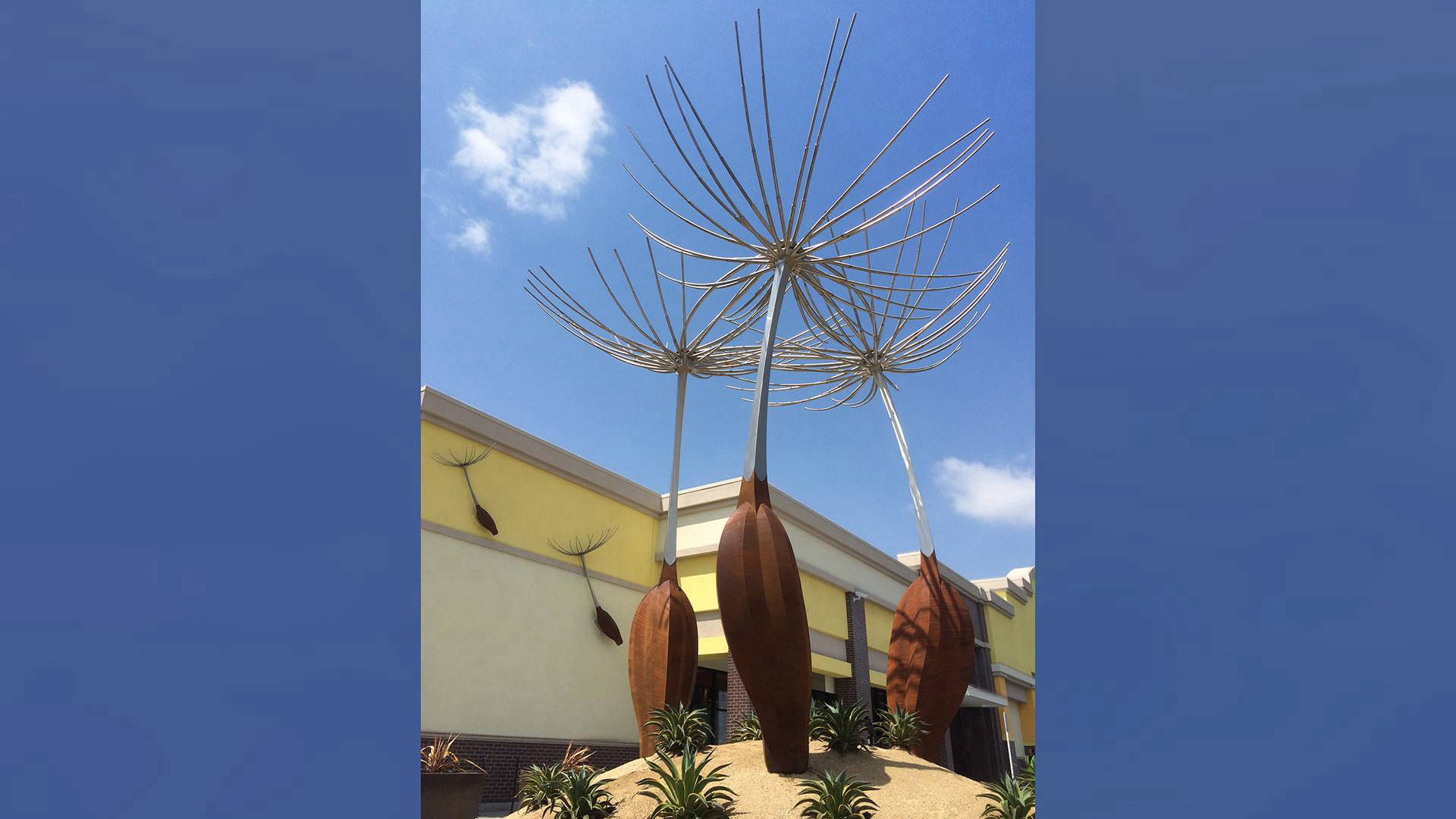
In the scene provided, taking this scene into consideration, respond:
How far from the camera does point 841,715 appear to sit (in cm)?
916

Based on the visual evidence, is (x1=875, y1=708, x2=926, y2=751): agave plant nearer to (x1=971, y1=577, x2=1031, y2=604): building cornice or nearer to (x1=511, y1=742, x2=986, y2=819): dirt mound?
(x1=511, y1=742, x2=986, y2=819): dirt mound

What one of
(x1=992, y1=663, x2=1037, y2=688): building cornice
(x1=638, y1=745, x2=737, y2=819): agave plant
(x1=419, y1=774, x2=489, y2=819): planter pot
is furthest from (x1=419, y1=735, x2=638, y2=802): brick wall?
(x1=992, y1=663, x2=1037, y2=688): building cornice

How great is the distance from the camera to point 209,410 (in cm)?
250

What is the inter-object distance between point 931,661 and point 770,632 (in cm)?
332

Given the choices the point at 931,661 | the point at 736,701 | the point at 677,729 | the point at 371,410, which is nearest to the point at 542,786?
the point at 677,729

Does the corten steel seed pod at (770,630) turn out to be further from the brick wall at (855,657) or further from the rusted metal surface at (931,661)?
the brick wall at (855,657)

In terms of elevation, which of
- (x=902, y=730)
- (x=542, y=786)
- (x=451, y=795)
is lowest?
(x=451, y=795)

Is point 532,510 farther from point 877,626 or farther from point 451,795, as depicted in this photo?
point 877,626

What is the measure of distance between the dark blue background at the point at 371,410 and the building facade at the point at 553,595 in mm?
10470
